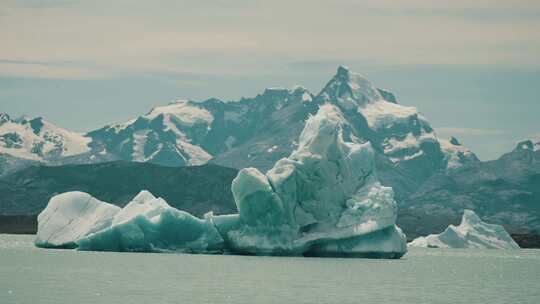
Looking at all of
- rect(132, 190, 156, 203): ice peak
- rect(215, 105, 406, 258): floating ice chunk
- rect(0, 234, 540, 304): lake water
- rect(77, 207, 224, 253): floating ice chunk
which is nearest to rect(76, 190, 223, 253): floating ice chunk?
rect(77, 207, 224, 253): floating ice chunk

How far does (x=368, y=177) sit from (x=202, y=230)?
727 inches

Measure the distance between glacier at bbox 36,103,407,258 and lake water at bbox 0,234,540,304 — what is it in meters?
1.66

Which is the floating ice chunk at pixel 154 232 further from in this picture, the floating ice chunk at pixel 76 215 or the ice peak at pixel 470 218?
the ice peak at pixel 470 218

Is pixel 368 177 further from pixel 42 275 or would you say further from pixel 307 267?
pixel 42 275

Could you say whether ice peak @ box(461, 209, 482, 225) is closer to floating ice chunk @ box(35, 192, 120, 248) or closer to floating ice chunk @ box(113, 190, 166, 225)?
floating ice chunk @ box(113, 190, 166, 225)

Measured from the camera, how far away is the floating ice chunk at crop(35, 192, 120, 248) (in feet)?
316

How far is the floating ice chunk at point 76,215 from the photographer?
316ft

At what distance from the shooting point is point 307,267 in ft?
277

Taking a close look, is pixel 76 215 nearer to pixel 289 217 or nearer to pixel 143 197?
pixel 143 197

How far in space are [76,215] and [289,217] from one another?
21.5 m

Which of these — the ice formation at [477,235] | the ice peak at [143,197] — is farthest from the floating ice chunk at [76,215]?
the ice formation at [477,235]

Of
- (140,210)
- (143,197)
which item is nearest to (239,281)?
(140,210)

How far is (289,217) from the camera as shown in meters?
93.6

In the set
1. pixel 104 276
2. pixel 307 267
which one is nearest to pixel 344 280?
pixel 307 267
